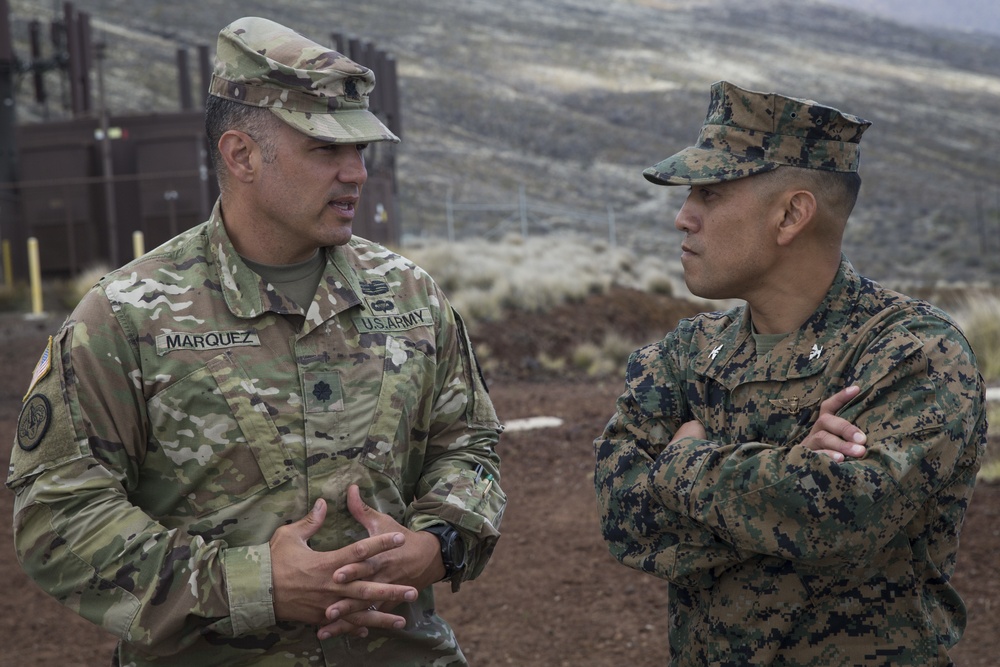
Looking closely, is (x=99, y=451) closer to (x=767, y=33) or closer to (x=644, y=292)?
(x=644, y=292)

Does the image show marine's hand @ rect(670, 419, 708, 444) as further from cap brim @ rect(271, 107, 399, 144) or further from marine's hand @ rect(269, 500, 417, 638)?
cap brim @ rect(271, 107, 399, 144)

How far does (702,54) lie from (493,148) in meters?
22.3

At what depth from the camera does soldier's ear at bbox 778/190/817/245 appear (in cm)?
240

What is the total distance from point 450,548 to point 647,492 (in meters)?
0.46

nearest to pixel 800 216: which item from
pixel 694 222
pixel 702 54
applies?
pixel 694 222

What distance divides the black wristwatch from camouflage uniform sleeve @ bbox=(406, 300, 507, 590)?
0.02 metres

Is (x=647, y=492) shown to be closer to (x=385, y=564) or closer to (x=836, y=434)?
(x=836, y=434)

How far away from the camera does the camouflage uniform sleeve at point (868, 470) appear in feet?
7.05

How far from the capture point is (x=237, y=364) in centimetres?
243

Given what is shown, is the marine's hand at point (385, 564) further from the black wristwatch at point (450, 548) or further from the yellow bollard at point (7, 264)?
the yellow bollard at point (7, 264)

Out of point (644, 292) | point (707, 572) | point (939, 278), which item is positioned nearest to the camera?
point (707, 572)

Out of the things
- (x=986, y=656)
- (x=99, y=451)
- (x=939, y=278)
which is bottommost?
(x=939, y=278)

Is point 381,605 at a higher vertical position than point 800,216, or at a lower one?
lower

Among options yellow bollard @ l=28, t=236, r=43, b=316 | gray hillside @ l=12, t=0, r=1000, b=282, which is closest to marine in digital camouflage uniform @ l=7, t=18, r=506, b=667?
yellow bollard @ l=28, t=236, r=43, b=316
